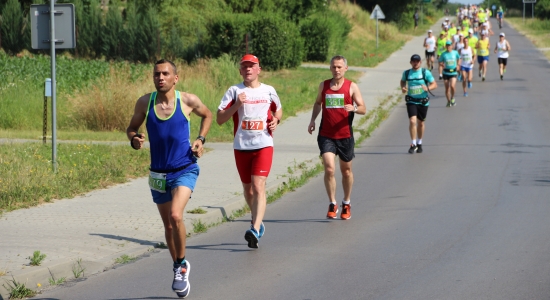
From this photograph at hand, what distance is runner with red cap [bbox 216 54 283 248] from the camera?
886 centimetres

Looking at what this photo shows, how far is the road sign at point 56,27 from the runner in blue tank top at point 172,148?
245 inches

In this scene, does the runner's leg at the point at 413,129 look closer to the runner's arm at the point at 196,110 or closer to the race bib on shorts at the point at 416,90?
the race bib on shorts at the point at 416,90

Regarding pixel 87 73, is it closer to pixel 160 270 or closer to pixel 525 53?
pixel 160 270

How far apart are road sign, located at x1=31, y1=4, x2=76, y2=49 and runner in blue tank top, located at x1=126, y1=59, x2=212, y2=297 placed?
6.23 meters

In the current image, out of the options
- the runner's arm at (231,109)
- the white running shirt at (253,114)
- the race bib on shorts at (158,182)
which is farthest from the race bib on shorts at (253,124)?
the race bib on shorts at (158,182)

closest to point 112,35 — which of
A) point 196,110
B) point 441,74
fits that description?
point 441,74

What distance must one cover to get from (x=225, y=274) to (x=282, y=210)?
11.5ft

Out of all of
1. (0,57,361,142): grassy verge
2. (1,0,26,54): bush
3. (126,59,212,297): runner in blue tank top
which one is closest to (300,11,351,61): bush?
(1,0,26,54): bush

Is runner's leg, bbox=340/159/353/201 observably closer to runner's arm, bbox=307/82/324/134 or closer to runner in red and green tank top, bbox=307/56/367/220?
runner in red and green tank top, bbox=307/56/367/220

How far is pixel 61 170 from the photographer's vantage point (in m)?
13.2

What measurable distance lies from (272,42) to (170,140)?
28012mm

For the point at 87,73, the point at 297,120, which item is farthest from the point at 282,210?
the point at 87,73

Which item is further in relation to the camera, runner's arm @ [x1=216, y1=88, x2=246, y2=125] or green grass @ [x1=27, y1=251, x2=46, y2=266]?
runner's arm @ [x1=216, y1=88, x2=246, y2=125]

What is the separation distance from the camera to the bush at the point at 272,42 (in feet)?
114
